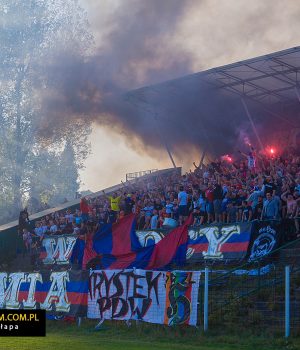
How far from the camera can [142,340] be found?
18188 mm

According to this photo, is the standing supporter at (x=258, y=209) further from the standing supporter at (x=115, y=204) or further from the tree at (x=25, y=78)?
the tree at (x=25, y=78)

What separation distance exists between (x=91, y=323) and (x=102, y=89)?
68.5ft

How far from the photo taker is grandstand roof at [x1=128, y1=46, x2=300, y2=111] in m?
30.4

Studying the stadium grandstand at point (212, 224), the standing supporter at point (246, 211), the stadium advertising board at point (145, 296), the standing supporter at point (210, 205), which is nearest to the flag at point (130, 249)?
the stadium grandstand at point (212, 224)

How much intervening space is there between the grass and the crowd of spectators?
17.4 feet

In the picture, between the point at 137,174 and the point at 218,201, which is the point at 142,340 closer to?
the point at 218,201

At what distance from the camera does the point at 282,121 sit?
3666cm

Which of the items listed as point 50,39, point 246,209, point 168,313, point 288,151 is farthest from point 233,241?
point 50,39

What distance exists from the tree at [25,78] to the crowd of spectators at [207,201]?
31.5 ft

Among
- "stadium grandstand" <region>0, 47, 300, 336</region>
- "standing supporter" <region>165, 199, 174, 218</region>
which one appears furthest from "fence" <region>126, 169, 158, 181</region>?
"standing supporter" <region>165, 199, 174, 218</region>

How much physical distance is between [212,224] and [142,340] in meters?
6.50

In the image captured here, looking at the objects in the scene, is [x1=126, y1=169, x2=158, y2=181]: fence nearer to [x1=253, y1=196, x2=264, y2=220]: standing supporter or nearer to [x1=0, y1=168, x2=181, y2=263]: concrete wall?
[x1=0, y1=168, x2=181, y2=263]: concrete wall

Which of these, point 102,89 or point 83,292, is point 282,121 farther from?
point 83,292

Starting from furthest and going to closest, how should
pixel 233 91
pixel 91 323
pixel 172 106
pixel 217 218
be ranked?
1. pixel 172 106
2. pixel 233 91
3. pixel 217 218
4. pixel 91 323
